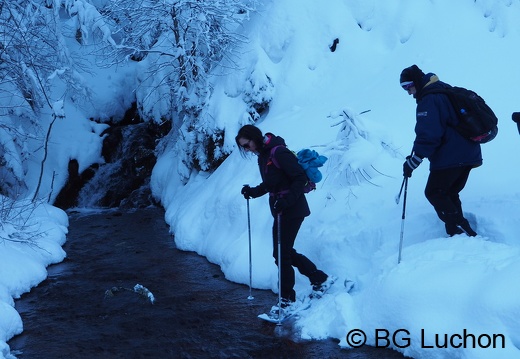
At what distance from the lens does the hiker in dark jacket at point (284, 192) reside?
560cm

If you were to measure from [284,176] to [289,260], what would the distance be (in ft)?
3.28

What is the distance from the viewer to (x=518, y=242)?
5.42m

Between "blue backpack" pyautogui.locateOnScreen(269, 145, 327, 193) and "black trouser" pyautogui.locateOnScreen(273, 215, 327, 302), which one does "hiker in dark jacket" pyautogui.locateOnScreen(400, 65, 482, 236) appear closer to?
"blue backpack" pyautogui.locateOnScreen(269, 145, 327, 193)

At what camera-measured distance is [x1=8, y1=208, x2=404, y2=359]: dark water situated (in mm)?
5391

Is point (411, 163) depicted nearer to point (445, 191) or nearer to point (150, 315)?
point (445, 191)

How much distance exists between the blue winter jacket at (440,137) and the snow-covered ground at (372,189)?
83 centimetres

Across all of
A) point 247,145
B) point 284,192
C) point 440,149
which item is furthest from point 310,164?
point 440,149

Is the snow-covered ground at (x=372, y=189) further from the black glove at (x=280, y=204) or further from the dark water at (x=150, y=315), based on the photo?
the black glove at (x=280, y=204)

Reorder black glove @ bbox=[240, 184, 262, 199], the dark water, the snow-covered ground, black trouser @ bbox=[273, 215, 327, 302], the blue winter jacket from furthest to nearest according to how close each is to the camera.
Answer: black glove @ bbox=[240, 184, 262, 199]
black trouser @ bbox=[273, 215, 327, 302]
the dark water
the blue winter jacket
the snow-covered ground

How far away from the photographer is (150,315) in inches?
257

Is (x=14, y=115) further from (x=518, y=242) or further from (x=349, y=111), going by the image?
(x=518, y=242)

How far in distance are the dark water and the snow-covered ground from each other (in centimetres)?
29

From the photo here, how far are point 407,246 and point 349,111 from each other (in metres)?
2.79

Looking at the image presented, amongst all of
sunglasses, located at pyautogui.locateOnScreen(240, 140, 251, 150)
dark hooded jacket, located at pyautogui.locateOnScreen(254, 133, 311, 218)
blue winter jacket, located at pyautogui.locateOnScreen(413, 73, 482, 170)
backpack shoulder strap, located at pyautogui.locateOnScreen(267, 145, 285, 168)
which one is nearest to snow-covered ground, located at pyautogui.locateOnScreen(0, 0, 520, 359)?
blue winter jacket, located at pyautogui.locateOnScreen(413, 73, 482, 170)
